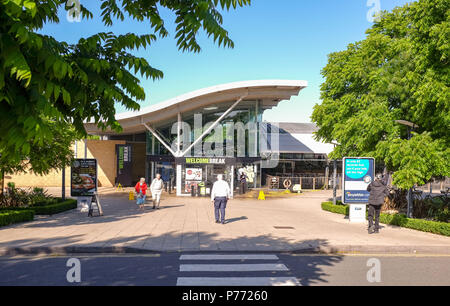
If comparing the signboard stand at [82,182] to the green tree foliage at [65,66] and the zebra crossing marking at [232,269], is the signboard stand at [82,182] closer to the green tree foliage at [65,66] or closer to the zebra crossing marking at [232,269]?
the zebra crossing marking at [232,269]

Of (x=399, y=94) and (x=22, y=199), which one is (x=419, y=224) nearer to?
(x=399, y=94)

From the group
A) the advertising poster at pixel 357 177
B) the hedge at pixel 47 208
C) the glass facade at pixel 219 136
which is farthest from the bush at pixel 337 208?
the hedge at pixel 47 208

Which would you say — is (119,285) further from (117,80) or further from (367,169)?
(367,169)

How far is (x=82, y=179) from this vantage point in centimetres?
1596

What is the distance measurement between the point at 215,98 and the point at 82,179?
478 inches

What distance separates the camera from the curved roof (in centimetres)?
2419

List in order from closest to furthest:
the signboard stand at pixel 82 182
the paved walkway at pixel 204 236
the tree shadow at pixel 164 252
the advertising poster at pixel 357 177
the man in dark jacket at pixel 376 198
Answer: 1. the tree shadow at pixel 164 252
2. the paved walkway at pixel 204 236
3. the man in dark jacket at pixel 376 198
4. the advertising poster at pixel 357 177
5. the signboard stand at pixel 82 182

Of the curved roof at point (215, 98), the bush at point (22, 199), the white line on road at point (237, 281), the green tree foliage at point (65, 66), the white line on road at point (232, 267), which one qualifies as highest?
the curved roof at point (215, 98)

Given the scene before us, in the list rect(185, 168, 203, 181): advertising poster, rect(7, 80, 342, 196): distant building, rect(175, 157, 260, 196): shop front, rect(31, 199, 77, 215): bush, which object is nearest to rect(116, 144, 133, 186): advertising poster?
rect(7, 80, 342, 196): distant building

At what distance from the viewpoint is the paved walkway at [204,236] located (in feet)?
28.4

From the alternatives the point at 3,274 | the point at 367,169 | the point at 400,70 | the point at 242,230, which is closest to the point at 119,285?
the point at 3,274

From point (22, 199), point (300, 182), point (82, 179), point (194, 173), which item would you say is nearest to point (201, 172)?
point (194, 173)

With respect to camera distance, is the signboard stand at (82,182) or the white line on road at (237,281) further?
the signboard stand at (82,182)

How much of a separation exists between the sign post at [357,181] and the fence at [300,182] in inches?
699
